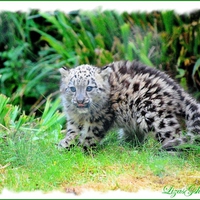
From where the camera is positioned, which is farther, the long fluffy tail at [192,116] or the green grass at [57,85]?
the long fluffy tail at [192,116]

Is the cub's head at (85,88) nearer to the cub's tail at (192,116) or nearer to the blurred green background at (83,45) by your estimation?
the cub's tail at (192,116)

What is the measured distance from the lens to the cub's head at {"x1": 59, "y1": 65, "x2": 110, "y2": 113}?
606cm

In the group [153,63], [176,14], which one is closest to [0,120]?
[153,63]

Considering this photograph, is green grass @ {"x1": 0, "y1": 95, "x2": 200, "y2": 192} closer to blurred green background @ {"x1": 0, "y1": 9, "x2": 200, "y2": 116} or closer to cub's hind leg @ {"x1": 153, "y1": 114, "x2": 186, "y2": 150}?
cub's hind leg @ {"x1": 153, "y1": 114, "x2": 186, "y2": 150}

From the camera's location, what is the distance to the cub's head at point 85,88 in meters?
6.06

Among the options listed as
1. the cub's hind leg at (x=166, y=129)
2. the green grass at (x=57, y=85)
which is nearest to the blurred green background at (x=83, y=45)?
the green grass at (x=57, y=85)

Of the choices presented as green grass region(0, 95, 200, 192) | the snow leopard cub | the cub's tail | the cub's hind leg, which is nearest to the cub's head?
the snow leopard cub

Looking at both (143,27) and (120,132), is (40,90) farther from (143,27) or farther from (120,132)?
(120,132)

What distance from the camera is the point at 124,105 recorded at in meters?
6.18

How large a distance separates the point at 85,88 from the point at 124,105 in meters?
0.49

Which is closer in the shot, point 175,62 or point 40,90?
point 175,62

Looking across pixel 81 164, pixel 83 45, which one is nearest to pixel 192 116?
pixel 81 164

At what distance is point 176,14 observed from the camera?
8953 mm

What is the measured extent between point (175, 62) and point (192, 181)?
4114 mm
